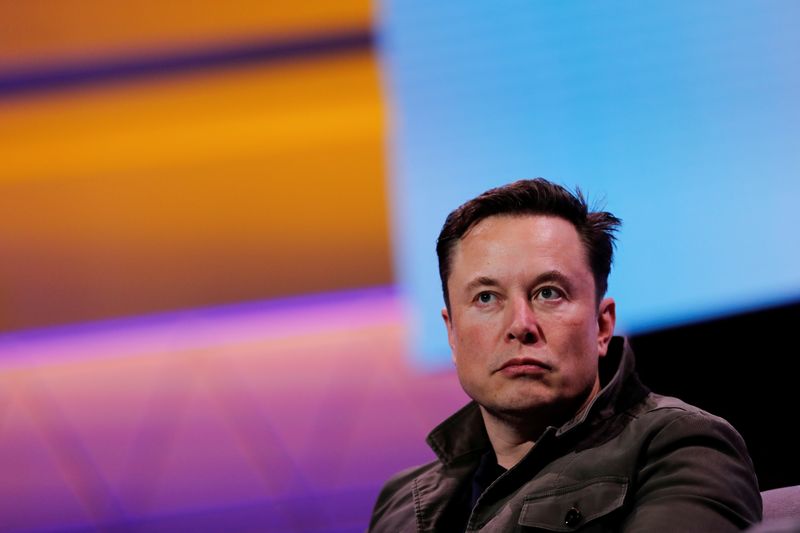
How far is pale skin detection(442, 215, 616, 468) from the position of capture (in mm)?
1631

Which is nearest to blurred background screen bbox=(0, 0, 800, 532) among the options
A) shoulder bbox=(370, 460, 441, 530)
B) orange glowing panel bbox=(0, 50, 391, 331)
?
orange glowing panel bbox=(0, 50, 391, 331)

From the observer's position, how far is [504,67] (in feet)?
11.8

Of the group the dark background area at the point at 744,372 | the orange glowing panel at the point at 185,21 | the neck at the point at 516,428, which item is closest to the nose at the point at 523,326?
the neck at the point at 516,428

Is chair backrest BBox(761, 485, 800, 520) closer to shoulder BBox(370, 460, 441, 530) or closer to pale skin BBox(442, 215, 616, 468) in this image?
pale skin BBox(442, 215, 616, 468)

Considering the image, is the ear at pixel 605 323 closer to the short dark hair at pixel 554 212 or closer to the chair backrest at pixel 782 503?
the short dark hair at pixel 554 212

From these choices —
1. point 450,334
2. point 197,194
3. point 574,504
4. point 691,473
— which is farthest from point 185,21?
point 691,473

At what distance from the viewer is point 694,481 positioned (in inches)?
53.9

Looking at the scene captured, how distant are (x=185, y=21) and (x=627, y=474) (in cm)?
369

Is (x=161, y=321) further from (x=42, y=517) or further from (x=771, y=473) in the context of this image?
(x=771, y=473)

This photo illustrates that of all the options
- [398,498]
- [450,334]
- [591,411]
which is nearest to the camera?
[591,411]

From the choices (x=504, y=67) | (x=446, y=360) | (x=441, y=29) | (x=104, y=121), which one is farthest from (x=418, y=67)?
(x=104, y=121)

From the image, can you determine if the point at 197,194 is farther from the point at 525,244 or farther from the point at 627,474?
the point at 627,474

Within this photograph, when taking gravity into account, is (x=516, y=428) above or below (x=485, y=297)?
below

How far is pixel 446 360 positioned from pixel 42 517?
196cm
